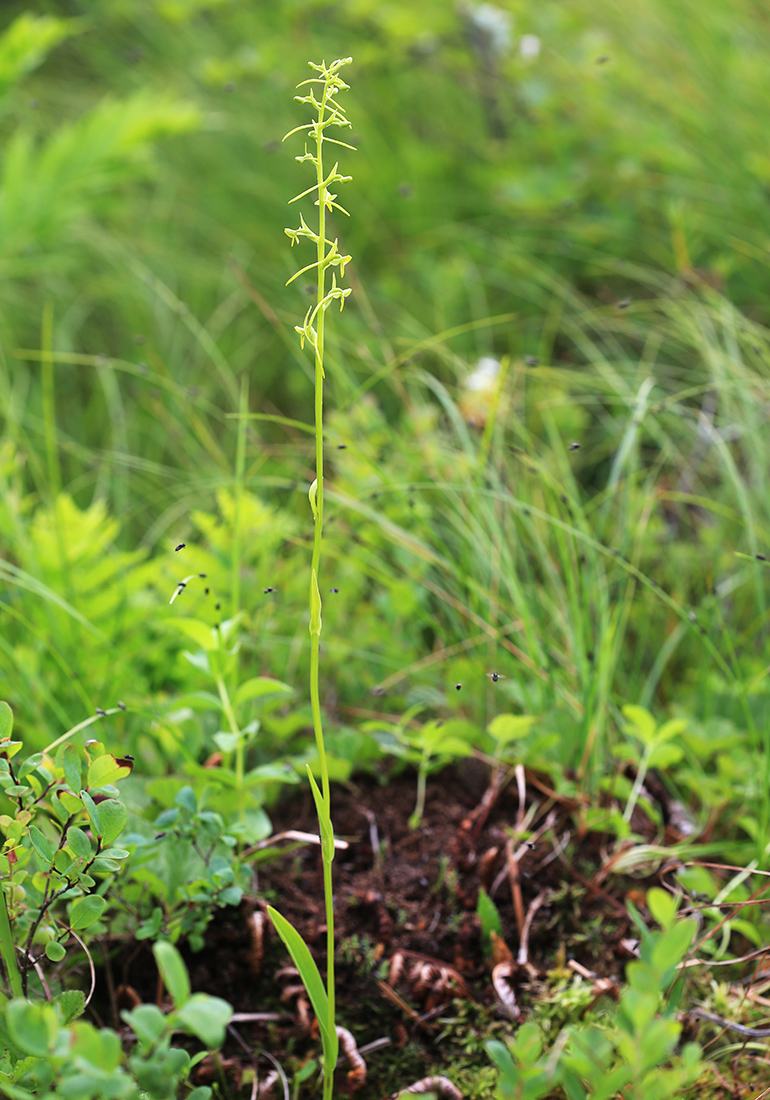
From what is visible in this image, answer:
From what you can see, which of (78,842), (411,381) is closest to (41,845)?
(78,842)

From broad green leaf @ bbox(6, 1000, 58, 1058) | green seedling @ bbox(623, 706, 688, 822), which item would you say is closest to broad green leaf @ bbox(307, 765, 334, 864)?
broad green leaf @ bbox(6, 1000, 58, 1058)

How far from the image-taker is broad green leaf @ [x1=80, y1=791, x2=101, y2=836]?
0.72 metres

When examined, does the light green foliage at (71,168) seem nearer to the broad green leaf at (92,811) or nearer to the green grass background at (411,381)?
the green grass background at (411,381)

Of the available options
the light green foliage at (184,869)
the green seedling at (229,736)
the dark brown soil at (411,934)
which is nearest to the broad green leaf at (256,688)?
the green seedling at (229,736)

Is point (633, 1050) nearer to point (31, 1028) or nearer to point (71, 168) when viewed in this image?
point (31, 1028)

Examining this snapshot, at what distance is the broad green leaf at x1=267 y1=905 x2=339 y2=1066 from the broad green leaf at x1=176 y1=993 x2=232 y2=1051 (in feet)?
0.55

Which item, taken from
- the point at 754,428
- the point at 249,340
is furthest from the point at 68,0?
the point at 754,428

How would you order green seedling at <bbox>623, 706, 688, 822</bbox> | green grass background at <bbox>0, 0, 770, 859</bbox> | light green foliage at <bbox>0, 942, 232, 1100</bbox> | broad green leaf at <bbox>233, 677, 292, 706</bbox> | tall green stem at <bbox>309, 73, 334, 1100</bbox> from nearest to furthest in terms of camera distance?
light green foliage at <bbox>0, 942, 232, 1100</bbox> < tall green stem at <bbox>309, 73, 334, 1100</bbox> < broad green leaf at <bbox>233, 677, 292, 706</bbox> < green seedling at <bbox>623, 706, 688, 822</bbox> < green grass background at <bbox>0, 0, 770, 859</bbox>

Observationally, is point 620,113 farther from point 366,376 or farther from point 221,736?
point 221,736

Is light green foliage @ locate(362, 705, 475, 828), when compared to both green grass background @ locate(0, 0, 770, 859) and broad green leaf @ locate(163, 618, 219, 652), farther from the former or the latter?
broad green leaf @ locate(163, 618, 219, 652)

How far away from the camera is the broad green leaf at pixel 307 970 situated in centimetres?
72

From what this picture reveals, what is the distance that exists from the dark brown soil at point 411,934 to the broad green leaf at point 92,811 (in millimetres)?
290

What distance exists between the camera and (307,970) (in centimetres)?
73

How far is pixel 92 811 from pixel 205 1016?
26 centimetres
